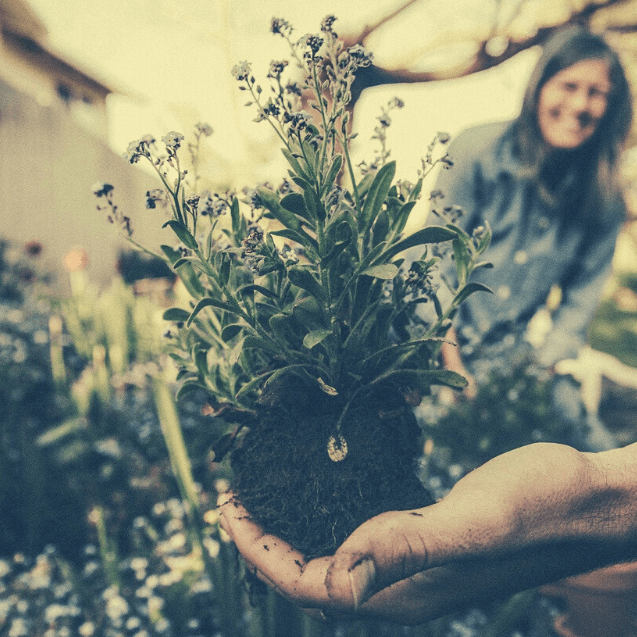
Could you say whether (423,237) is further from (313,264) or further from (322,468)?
(322,468)

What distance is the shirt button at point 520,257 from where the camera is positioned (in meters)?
2.24

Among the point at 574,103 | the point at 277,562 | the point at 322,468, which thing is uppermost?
the point at 574,103

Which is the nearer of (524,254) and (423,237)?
(423,237)

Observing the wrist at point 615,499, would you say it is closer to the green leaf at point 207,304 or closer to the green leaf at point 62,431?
the green leaf at point 207,304

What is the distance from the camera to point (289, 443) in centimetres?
79

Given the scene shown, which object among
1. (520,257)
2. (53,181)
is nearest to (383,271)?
(520,257)

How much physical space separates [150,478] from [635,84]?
4725 millimetres

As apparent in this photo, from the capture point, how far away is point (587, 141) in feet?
7.26

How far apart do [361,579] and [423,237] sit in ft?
1.50

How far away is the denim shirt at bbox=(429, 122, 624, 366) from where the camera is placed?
213cm

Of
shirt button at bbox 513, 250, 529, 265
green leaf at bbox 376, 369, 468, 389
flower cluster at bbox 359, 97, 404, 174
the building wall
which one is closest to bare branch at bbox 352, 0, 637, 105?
shirt button at bbox 513, 250, 529, 265

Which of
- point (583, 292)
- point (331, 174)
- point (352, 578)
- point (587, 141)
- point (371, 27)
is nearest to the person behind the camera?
point (352, 578)

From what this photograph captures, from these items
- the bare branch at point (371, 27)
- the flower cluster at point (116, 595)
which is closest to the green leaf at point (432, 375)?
the flower cluster at point (116, 595)

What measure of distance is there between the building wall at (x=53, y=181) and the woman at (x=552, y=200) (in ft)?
15.8
